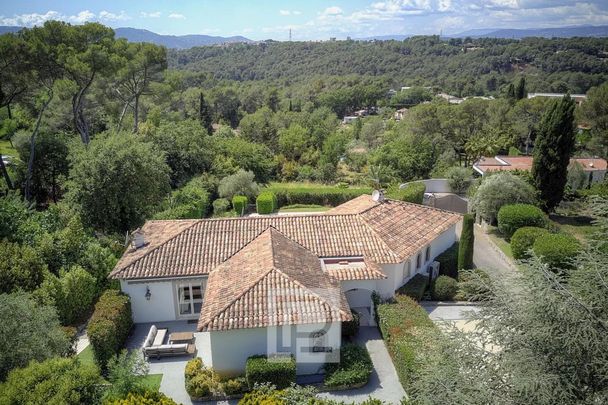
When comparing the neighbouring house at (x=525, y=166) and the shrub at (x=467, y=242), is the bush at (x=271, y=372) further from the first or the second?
the neighbouring house at (x=525, y=166)

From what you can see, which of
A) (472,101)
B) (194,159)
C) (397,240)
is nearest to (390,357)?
(397,240)

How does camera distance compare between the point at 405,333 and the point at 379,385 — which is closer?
the point at 379,385

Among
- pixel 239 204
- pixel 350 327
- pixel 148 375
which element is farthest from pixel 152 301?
pixel 239 204

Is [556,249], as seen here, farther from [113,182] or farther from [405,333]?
[113,182]

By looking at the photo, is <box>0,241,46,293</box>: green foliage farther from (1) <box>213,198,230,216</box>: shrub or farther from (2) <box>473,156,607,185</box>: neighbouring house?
(2) <box>473,156,607,185</box>: neighbouring house

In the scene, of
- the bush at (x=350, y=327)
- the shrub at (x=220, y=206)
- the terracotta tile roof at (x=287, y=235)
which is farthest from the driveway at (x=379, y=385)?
the shrub at (x=220, y=206)

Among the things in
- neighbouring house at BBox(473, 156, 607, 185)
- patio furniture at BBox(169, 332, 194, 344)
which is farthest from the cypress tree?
patio furniture at BBox(169, 332, 194, 344)
